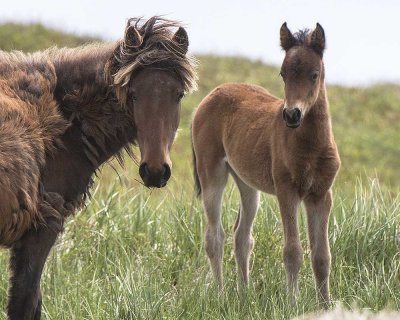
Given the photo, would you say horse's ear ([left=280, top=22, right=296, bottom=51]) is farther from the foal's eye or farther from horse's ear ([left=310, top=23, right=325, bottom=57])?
the foal's eye

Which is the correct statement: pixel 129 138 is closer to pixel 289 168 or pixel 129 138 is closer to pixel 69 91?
pixel 69 91

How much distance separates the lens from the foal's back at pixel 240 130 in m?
6.93

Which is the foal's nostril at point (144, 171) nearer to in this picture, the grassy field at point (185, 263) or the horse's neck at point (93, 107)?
the horse's neck at point (93, 107)

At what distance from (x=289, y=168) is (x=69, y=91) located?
69.1 inches

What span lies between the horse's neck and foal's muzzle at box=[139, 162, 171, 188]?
26.5 inches

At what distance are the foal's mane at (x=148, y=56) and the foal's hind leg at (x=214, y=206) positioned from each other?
174 cm

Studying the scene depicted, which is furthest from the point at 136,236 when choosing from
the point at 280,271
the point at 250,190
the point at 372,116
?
the point at 372,116

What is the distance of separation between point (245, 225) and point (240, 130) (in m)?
0.88

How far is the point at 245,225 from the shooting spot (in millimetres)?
7559

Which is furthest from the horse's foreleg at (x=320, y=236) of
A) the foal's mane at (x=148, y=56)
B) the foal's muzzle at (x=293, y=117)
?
the foal's mane at (x=148, y=56)

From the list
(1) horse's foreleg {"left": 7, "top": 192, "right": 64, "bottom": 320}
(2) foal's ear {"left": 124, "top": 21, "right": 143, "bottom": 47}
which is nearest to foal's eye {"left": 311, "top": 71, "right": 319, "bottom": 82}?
(2) foal's ear {"left": 124, "top": 21, "right": 143, "bottom": 47}

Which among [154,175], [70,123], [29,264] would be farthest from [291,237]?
[29,264]

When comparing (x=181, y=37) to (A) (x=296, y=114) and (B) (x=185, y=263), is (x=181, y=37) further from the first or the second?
(B) (x=185, y=263)

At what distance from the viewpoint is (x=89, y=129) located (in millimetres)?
6020
